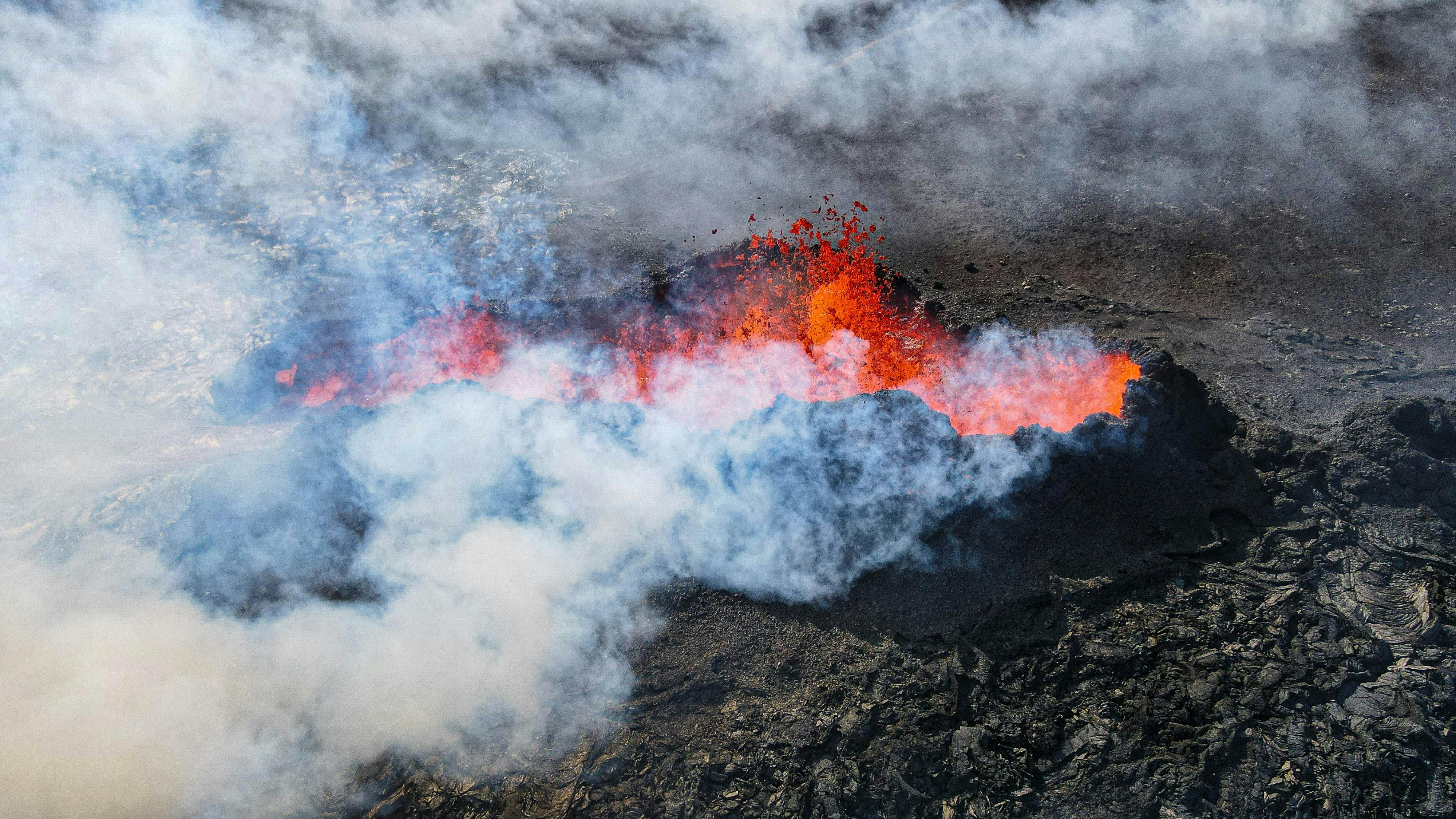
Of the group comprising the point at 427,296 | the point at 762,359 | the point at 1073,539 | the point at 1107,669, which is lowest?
the point at 1107,669

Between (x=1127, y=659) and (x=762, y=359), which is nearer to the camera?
(x=1127, y=659)

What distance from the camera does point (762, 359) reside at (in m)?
9.28

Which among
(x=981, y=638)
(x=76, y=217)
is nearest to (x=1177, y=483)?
(x=981, y=638)

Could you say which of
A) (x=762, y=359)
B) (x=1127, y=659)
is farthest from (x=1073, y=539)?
(x=762, y=359)

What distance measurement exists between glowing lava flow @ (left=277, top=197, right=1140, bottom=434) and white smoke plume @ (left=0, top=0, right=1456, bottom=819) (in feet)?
2.15

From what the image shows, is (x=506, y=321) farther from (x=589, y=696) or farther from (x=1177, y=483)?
(x=1177, y=483)

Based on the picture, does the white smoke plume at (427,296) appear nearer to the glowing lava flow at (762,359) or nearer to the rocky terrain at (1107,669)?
the rocky terrain at (1107,669)

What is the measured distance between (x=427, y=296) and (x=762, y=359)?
5237 mm

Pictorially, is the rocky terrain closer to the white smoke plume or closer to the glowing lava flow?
the white smoke plume

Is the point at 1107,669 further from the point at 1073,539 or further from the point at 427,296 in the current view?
Answer: the point at 427,296

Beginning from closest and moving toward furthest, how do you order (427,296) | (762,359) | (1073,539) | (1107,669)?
1. (1107,669)
2. (1073,539)
3. (762,359)
4. (427,296)

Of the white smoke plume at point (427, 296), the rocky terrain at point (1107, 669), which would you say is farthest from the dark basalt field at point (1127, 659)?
the white smoke plume at point (427, 296)

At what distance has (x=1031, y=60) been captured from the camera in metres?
15.7

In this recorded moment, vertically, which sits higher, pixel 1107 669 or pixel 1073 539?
pixel 1073 539
